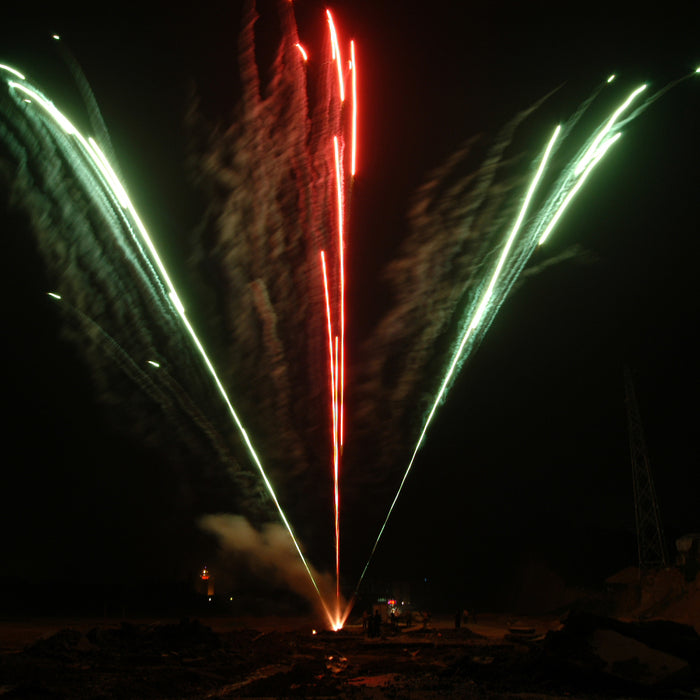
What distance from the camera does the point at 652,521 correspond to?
1208 inches

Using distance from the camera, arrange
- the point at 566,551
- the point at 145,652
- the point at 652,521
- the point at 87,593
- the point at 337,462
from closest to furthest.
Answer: the point at 145,652 < the point at 337,462 < the point at 652,521 < the point at 87,593 < the point at 566,551

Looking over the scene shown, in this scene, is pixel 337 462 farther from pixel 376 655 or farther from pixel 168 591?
pixel 168 591

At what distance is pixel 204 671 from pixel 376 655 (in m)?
5.23

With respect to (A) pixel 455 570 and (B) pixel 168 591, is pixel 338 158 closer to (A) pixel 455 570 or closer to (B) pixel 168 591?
(B) pixel 168 591

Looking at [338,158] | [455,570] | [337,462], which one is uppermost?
[338,158]

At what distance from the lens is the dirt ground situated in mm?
10898

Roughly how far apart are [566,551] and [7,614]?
1918 inches

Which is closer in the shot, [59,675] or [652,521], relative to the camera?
[59,675]

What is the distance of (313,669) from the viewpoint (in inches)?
529

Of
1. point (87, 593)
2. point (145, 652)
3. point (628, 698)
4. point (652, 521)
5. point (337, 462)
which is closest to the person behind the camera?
point (628, 698)

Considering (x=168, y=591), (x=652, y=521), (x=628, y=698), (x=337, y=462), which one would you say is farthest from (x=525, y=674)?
(x=168, y=591)

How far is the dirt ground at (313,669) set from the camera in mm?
10898

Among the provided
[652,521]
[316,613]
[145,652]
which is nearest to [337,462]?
[145,652]

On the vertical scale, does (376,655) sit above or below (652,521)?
below
